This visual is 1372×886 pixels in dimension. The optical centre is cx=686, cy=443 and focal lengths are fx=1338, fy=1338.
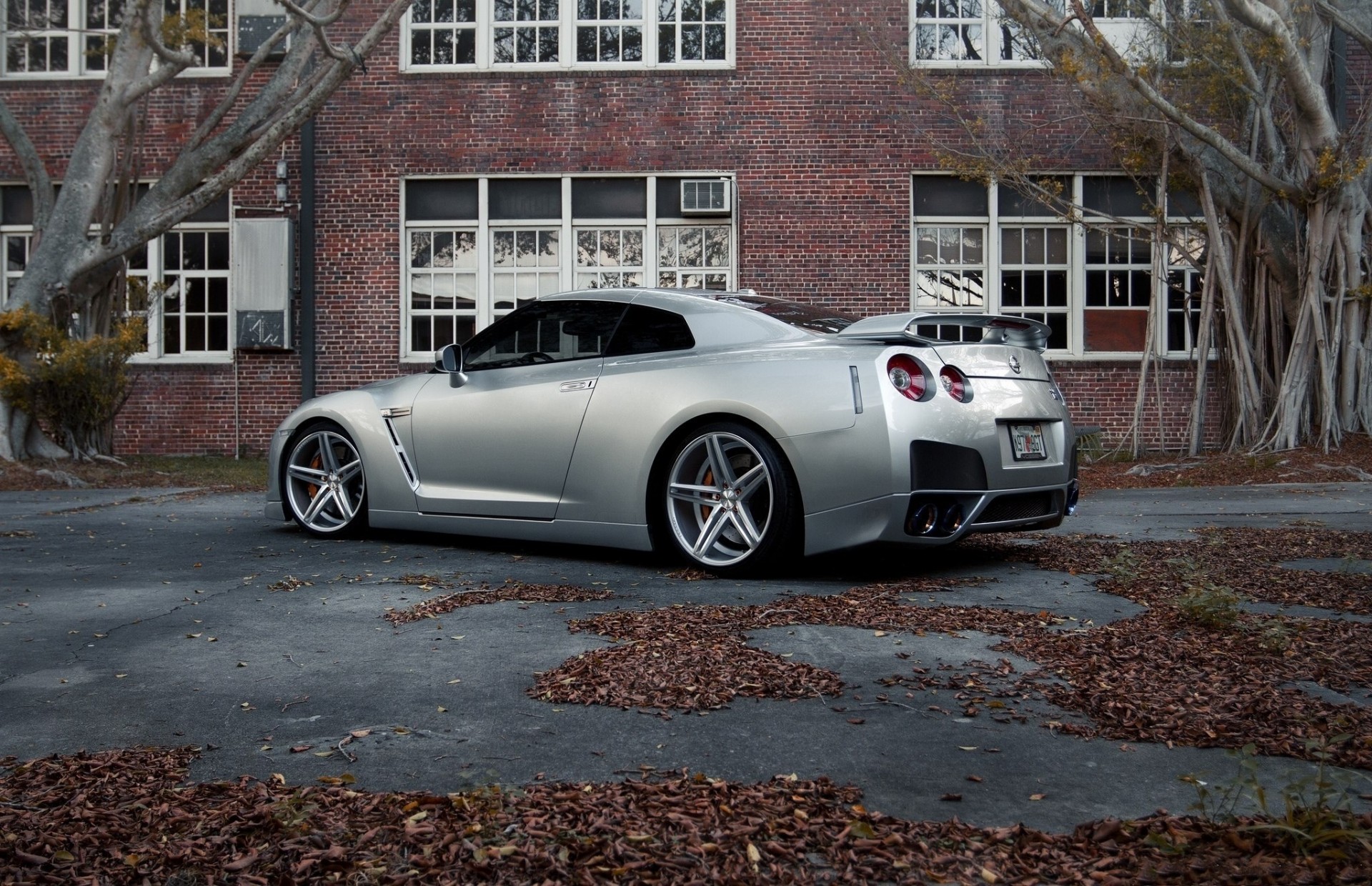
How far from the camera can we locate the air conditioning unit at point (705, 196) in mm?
17453

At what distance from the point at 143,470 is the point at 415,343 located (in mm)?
4981

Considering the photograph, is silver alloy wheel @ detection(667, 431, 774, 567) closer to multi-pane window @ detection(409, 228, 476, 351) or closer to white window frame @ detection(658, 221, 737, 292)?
white window frame @ detection(658, 221, 737, 292)

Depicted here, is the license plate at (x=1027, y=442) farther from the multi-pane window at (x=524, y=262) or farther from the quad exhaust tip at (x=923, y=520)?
the multi-pane window at (x=524, y=262)

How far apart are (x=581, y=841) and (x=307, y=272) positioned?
1661 centimetres

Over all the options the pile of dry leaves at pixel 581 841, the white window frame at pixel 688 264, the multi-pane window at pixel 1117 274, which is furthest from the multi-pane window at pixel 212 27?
the pile of dry leaves at pixel 581 841

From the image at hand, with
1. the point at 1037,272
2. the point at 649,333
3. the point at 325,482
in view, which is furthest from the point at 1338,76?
the point at 325,482

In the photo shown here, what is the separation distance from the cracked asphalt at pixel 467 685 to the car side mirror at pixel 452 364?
90 cm

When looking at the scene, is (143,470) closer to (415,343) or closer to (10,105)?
(415,343)

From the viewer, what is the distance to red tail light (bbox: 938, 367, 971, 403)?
567cm

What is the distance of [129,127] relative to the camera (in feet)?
47.6

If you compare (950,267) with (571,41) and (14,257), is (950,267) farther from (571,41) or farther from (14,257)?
(14,257)

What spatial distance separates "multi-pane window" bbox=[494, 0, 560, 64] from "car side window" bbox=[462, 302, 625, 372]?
11.6 meters

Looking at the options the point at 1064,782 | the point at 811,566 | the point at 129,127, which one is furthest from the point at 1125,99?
the point at 1064,782

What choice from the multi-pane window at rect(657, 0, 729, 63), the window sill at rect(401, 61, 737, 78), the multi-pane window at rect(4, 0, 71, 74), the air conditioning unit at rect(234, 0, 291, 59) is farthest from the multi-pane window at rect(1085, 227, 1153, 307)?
the multi-pane window at rect(4, 0, 71, 74)
